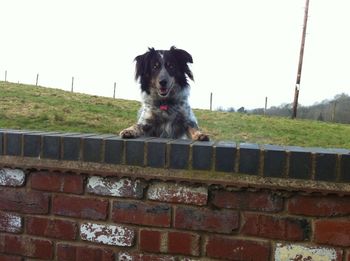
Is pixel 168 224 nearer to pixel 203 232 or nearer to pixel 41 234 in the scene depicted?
pixel 203 232

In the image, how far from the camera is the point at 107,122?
13008 mm

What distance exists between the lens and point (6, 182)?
288 centimetres

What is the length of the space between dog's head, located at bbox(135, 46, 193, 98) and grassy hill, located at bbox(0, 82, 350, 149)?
271 inches

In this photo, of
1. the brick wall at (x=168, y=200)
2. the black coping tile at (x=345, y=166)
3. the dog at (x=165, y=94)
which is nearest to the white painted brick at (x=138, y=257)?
the brick wall at (x=168, y=200)

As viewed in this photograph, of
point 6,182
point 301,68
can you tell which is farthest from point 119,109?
point 6,182

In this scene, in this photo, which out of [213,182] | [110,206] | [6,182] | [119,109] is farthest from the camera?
[119,109]

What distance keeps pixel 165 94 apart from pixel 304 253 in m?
2.27

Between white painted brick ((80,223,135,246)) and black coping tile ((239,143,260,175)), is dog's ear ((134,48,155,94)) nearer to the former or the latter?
white painted brick ((80,223,135,246))

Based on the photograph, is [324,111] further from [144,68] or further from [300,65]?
[144,68]

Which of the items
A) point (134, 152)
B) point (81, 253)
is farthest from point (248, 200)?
point (81, 253)

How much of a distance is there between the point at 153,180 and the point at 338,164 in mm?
941

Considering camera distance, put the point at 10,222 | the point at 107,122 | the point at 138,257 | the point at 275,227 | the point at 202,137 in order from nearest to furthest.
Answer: the point at 275,227 < the point at 138,257 < the point at 10,222 < the point at 202,137 < the point at 107,122

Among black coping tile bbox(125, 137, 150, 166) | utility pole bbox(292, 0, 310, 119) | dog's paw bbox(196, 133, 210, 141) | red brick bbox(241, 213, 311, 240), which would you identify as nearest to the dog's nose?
dog's paw bbox(196, 133, 210, 141)

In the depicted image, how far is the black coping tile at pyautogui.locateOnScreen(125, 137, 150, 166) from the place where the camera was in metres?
2.61
